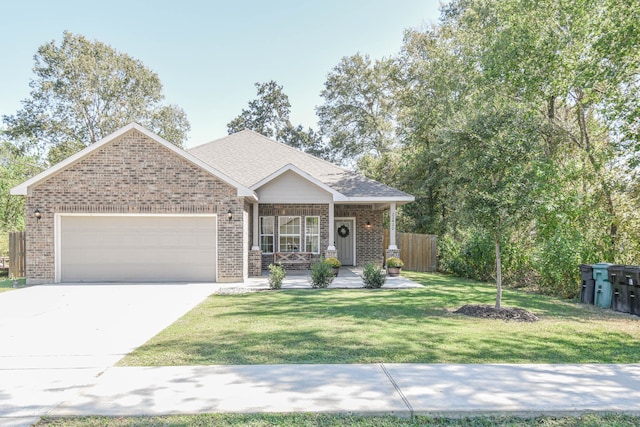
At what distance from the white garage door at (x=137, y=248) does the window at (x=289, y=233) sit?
13.4 feet

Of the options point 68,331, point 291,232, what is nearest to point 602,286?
point 291,232

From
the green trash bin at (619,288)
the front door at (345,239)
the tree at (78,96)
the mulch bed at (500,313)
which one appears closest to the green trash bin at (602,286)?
the green trash bin at (619,288)

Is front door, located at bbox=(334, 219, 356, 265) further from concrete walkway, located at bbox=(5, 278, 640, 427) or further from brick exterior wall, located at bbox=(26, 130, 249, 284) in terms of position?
concrete walkway, located at bbox=(5, 278, 640, 427)

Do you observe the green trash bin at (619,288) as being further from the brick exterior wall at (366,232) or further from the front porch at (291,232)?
the brick exterior wall at (366,232)

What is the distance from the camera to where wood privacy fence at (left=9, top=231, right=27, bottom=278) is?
14.5m

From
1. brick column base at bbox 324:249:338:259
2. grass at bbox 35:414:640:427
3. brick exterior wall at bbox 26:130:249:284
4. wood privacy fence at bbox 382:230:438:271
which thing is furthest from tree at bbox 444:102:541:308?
wood privacy fence at bbox 382:230:438:271

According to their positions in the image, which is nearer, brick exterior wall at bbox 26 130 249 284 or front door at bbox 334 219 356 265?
brick exterior wall at bbox 26 130 249 284

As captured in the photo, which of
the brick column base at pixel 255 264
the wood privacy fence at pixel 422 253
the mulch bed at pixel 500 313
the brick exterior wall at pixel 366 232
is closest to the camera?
the mulch bed at pixel 500 313

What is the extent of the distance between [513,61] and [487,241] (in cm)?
641

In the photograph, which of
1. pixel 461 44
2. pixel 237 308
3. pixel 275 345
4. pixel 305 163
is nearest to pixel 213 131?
pixel 305 163

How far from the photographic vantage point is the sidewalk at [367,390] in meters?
3.95

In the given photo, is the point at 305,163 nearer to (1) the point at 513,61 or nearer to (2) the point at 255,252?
(2) the point at 255,252

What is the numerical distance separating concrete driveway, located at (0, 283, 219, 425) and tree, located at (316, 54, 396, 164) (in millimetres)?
26263

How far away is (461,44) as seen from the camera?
64.2 ft
